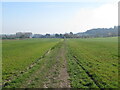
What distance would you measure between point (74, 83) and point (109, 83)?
8.51ft

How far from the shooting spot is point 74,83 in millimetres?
10164

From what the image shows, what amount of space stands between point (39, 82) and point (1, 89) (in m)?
2.71

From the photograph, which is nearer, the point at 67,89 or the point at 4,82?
the point at 67,89

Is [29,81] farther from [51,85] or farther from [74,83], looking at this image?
[74,83]

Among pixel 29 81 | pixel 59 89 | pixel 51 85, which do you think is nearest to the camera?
pixel 59 89

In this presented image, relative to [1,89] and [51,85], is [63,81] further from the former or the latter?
[1,89]

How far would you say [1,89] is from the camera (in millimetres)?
9531

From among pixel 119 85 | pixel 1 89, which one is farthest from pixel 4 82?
pixel 119 85

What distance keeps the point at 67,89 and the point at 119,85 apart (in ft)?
12.3

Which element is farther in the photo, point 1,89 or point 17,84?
point 17,84

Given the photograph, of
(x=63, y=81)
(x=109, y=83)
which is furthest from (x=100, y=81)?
(x=63, y=81)

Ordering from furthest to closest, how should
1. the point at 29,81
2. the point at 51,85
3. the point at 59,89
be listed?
the point at 29,81, the point at 51,85, the point at 59,89

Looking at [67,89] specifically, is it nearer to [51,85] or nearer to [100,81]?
[51,85]

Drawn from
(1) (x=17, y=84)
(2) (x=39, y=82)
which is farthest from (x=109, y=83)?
(1) (x=17, y=84)
